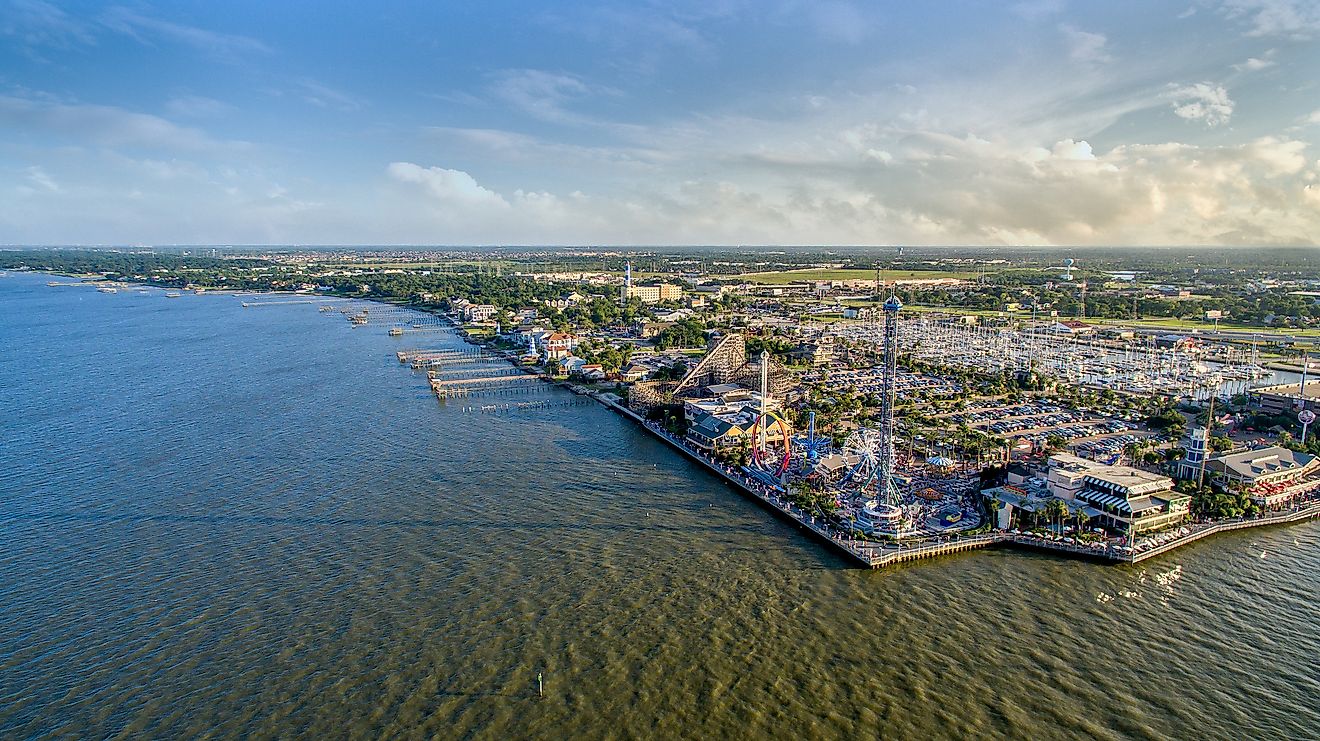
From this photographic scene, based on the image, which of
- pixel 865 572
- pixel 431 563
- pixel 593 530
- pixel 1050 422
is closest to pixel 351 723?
pixel 431 563

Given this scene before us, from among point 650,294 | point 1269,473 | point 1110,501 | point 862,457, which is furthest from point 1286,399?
point 650,294

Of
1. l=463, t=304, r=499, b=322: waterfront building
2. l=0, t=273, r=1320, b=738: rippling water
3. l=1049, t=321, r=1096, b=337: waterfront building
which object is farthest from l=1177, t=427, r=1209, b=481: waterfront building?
l=463, t=304, r=499, b=322: waterfront building

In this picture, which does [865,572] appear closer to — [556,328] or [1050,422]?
[1050,422]

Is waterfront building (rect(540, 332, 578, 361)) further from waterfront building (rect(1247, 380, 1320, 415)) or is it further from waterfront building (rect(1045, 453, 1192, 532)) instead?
waterfront building (rect(1247, 380, 1320, 415))

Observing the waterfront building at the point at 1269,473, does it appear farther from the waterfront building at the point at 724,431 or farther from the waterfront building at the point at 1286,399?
the waterfront building at the point at 724,431

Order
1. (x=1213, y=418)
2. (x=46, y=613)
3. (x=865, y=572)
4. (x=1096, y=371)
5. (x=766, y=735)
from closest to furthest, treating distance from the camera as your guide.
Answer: (x=766, y=735), (x=46, y=613), (x=865, y=572), (x=1213, y=418), (x=1096, y=371)

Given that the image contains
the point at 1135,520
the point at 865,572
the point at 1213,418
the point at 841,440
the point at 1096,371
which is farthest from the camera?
the point at 1096,371

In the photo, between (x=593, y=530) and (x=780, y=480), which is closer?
(x=593, y=530)
